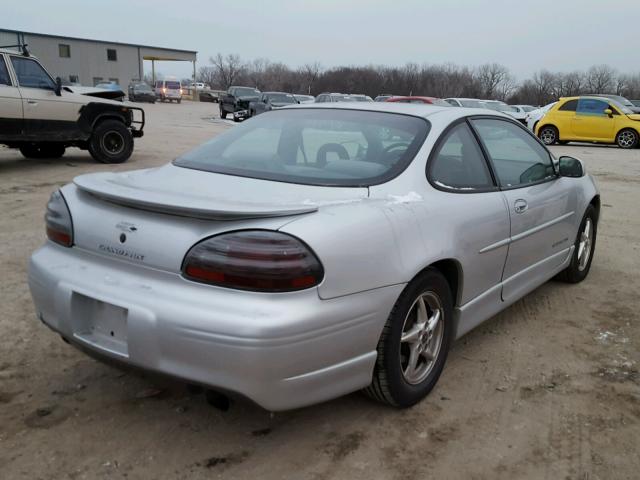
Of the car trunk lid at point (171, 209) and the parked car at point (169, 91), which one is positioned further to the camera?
the parked car at point (169, 91)

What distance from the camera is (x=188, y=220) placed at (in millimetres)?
2234

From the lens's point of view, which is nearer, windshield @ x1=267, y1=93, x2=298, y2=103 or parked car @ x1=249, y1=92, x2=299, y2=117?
parked car @ x1=249, y1=92, x2=299, y2=117

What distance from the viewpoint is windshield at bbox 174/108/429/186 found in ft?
9.20

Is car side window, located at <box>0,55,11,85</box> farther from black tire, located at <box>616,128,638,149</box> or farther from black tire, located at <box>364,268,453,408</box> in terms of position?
black tire, located at <box>616,128,638,149</box>

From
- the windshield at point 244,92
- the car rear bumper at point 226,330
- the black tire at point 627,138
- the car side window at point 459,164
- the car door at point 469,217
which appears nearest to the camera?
the car rear bumper at point 226,330

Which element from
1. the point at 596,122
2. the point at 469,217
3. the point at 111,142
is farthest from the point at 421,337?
the point at 596,122

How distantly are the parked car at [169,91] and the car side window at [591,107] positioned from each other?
36.0 meters

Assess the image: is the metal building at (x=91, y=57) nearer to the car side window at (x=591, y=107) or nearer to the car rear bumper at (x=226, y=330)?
the car side window at (x=591, y=107)

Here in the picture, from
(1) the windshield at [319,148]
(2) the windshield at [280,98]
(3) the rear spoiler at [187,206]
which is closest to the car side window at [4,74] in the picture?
(1) the windshield at [319,148]

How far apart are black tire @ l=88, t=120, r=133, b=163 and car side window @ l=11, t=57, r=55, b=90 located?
1.17 metres

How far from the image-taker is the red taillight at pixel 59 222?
8.38 ft

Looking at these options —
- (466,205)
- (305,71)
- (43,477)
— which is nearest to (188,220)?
(43,477)

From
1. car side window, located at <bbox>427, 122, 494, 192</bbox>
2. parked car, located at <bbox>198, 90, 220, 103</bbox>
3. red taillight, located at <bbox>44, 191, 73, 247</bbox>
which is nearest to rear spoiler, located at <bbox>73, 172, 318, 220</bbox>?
red taillight, located at <bbox>44, 191, 73, 247</bbox>

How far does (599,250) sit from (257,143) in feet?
13.5
